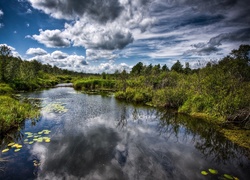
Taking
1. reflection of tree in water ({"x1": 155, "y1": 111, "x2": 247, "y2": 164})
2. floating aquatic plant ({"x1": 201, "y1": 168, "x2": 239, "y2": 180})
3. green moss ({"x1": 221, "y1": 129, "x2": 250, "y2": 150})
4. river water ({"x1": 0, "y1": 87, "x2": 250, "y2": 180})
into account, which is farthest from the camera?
green moss ({"x1": 221, "y1": 129, "x2": 250, "y2": 150})

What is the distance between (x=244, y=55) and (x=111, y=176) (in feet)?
77.3

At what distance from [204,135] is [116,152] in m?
9.66

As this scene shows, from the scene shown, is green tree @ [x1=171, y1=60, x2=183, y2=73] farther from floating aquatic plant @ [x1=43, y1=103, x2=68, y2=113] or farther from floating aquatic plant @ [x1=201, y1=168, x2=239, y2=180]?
floating aquatic plant @ [x1=201, y1=168, x2=239, y2=180]

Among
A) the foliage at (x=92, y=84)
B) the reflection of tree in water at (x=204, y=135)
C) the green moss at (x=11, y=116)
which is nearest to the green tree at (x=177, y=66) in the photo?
the foliage at (x=92, y=84)

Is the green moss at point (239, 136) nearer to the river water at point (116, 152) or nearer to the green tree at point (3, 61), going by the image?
the river water at point (116, 152)

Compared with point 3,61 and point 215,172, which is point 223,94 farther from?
point 3,61

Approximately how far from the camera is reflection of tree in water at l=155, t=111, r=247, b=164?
37.8ft

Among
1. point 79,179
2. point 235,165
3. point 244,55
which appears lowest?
point 235,165

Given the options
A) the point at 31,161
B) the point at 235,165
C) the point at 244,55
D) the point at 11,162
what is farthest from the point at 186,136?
the point at 244,55

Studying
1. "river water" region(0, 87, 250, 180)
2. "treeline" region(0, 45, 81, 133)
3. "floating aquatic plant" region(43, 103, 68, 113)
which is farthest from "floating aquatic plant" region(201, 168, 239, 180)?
"floating aquatic plant" region(43, 103, 68, 113)

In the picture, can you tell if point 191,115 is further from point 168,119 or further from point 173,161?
point 173,161

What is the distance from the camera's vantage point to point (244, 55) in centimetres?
2136

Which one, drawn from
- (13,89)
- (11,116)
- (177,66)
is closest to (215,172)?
(11,116)

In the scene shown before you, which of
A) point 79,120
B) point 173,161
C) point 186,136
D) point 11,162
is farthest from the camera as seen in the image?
point 79,120
